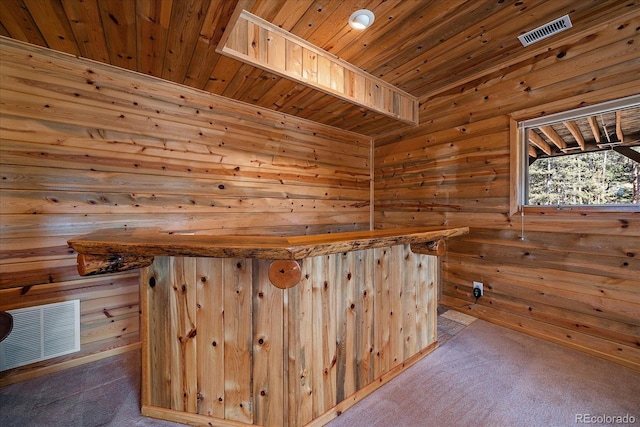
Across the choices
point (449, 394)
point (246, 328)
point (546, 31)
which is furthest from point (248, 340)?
point (546, 31)

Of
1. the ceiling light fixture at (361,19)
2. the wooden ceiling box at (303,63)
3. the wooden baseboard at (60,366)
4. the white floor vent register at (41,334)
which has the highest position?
the ceiling light fixture at (361,19)

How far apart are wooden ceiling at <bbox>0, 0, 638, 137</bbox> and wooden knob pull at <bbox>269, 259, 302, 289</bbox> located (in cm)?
132

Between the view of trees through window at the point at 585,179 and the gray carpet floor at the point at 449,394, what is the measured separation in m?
1.23

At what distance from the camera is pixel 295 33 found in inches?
74.0

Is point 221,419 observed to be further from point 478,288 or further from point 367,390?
point 478,288

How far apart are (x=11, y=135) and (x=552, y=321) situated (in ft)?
14.2

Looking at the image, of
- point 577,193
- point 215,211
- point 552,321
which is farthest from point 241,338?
point 577,193

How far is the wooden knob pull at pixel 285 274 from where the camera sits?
1042 mm

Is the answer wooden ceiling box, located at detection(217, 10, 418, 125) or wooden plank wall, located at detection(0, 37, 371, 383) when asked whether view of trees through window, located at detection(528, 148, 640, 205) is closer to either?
wooden ceiling box, located at detection(217, 10, 418, 125)

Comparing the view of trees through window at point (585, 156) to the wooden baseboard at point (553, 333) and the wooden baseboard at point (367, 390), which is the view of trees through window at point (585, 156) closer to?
the wooden baseboard at point (553, 333)

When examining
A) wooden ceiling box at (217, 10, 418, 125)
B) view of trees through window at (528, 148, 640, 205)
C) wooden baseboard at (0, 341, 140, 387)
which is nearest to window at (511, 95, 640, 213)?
view of trees through window at (528, 148, 640, 205)

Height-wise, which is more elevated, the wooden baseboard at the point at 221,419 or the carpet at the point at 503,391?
the wooden baseboard at the point at 221,419

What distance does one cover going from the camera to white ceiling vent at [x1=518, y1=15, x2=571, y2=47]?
179 centimetres

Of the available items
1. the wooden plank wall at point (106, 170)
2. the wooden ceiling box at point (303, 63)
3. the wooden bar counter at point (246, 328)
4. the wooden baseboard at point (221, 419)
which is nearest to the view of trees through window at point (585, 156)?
the wooden ceiling box at point (303, 63)
